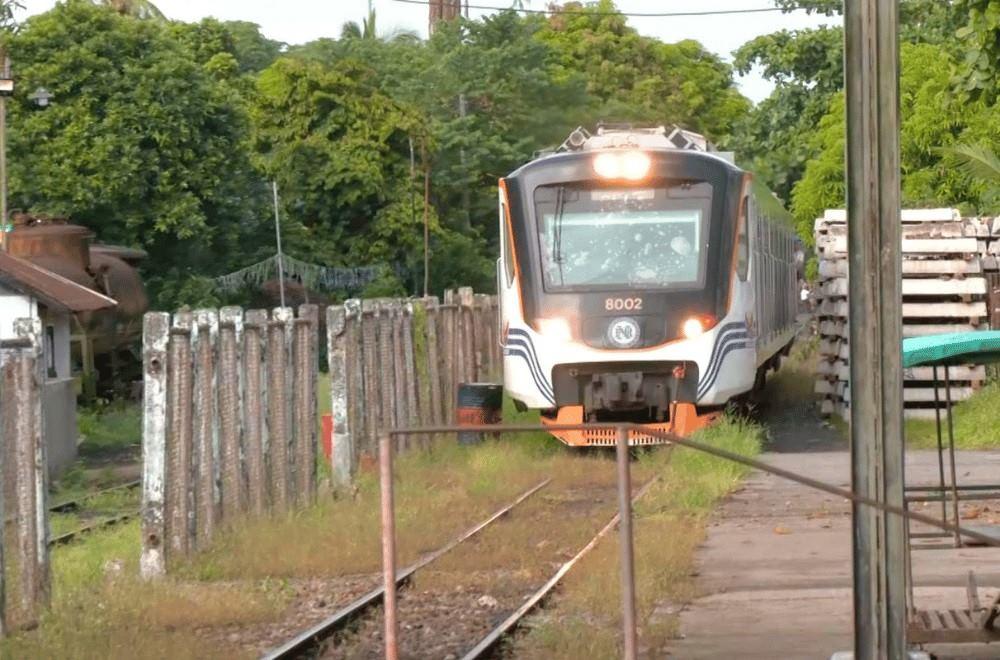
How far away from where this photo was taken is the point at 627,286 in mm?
18531

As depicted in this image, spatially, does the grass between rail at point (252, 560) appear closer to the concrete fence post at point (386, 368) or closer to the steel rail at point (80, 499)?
the concrete fence post at point (386, 368)

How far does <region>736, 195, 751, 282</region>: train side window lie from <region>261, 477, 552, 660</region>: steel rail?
222 inches

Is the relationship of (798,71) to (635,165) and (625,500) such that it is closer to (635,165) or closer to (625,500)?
(635,165)

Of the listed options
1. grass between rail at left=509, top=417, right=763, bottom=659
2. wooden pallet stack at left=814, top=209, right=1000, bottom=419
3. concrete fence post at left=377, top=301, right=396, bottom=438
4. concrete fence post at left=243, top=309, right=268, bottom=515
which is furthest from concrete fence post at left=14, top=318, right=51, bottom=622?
wooden pallet stack at left=814, top=209, right=1000, bottom=419

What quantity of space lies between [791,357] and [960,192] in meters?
7.37

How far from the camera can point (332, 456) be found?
17.1 metres

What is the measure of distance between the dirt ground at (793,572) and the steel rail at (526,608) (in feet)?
2.56

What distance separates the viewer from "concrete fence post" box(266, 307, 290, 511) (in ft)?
48.5

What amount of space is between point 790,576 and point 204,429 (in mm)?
4156

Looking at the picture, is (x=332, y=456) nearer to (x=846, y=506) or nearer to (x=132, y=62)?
(x=846, y=506)

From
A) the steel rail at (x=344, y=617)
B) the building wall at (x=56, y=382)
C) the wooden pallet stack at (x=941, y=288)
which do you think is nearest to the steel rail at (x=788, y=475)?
the steel rail at (x=344, y=617)

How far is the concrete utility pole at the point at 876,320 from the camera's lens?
7.09 metres

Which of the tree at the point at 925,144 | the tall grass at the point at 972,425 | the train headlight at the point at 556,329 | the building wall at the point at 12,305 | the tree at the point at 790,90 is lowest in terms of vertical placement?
the tall grass at the point at 972,425

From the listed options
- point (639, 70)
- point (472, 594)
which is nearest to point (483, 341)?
point (472, 594)
